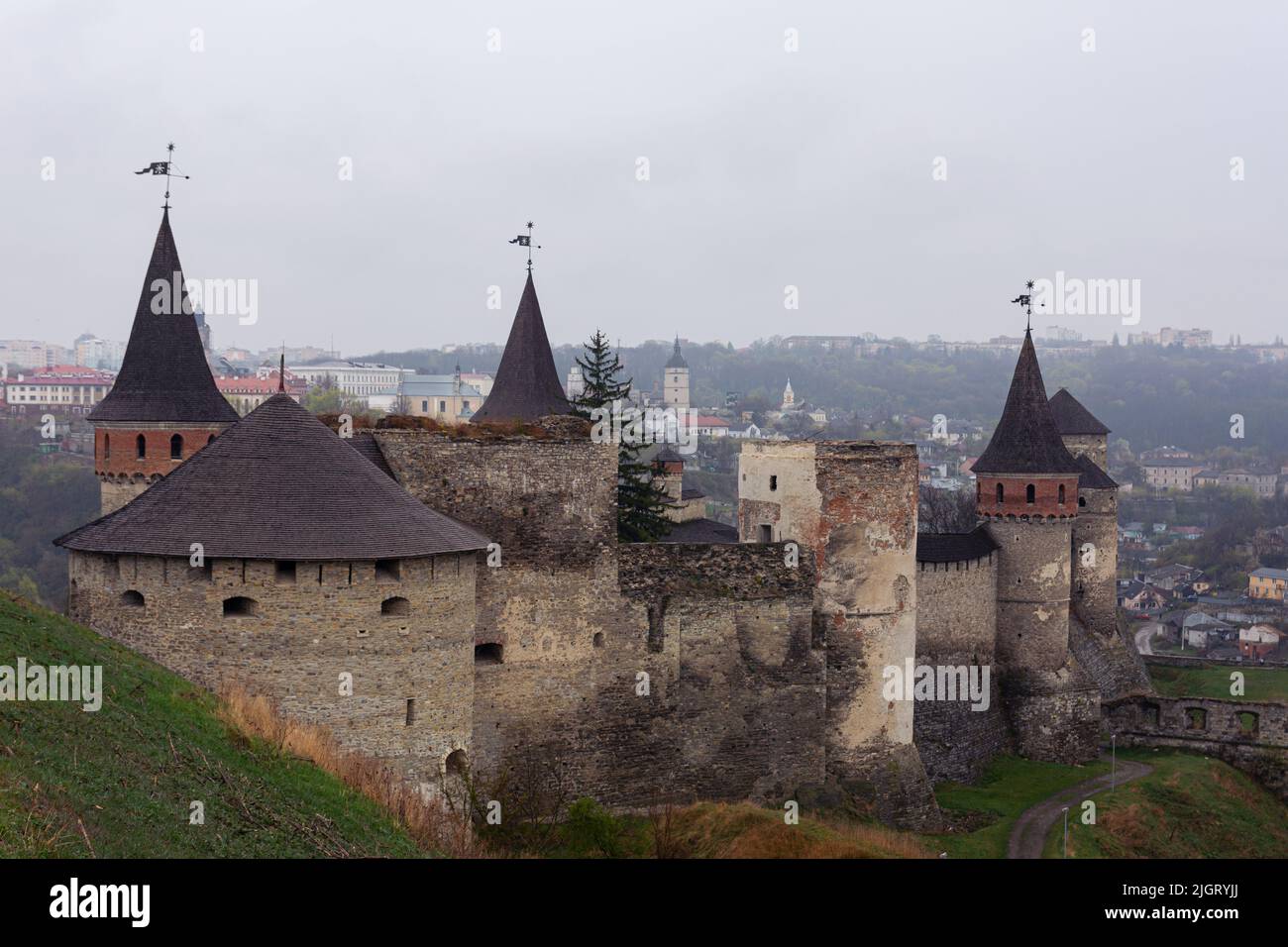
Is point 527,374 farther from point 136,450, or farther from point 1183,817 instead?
point 1183,817

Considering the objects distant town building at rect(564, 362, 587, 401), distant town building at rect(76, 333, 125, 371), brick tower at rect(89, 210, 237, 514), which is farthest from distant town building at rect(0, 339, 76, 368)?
brick tower at rect(89, 210, 237, 514)

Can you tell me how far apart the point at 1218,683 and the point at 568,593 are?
94.7 feet

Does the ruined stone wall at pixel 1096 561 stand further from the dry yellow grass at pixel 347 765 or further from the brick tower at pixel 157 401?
the dry yellow grass at pixel 347 765

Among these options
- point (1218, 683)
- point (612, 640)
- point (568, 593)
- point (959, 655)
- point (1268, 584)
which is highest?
point (568, 593)

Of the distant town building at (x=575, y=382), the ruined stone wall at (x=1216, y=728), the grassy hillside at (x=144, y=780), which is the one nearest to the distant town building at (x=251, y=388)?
the distant town building at (x=575, y=382)

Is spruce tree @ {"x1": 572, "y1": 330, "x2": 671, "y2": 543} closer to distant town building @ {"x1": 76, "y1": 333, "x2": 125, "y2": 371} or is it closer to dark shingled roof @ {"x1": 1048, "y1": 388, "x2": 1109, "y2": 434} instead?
dark shingled roof @ {"x1": 1048, "y1": 388, "x2": 1109, "y2": 434}

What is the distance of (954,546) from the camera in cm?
3716

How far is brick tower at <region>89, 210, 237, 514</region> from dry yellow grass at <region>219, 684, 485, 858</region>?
49.8ft

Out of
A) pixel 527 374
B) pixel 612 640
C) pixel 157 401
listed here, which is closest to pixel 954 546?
pixel 527 374

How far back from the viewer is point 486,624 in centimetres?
2333

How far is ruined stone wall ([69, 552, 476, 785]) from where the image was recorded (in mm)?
18375

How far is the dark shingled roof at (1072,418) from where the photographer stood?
45250 millimetres

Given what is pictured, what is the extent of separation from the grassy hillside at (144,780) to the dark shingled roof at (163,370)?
14525 mm

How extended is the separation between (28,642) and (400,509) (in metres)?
5.42
